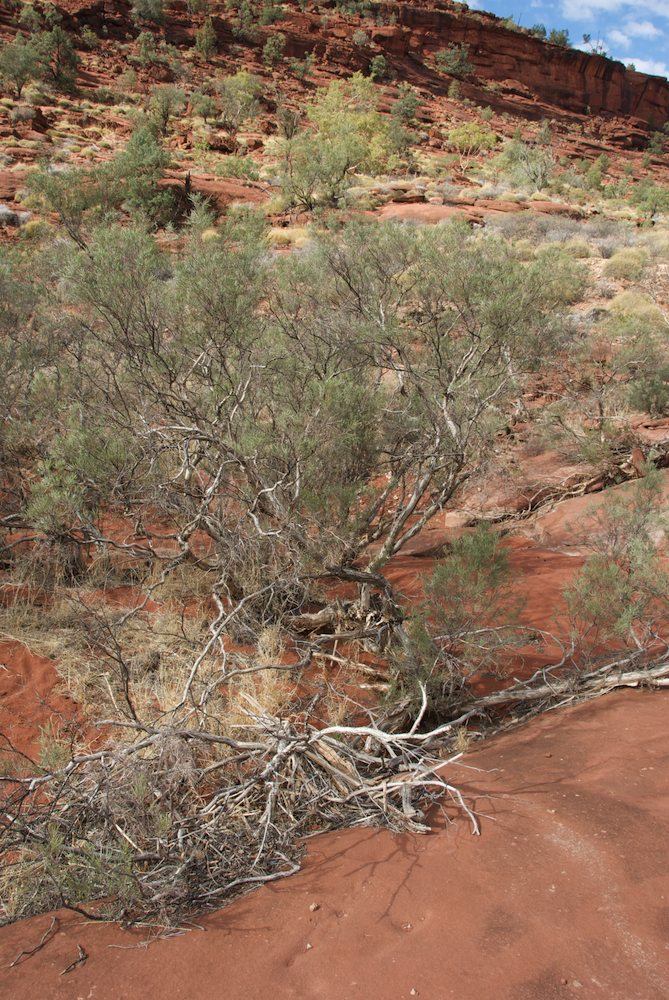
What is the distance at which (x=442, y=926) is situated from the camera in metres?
2.09

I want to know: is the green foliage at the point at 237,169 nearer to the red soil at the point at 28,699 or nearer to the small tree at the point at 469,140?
the small tree at the point at 469,140

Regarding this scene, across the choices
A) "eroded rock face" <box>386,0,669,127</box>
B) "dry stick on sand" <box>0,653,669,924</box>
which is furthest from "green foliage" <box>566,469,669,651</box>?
"eroded rock face" <box>386,0,669,127</box>

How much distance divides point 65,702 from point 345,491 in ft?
8.38

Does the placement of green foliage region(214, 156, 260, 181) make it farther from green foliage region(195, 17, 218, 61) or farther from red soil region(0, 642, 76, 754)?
red soil region(0, 642, 76, 754)

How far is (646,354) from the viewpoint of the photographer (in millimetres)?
11250

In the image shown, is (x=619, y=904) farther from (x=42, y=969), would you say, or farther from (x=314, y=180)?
(x=314, y=180)

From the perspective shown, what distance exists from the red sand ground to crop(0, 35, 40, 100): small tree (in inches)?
1384

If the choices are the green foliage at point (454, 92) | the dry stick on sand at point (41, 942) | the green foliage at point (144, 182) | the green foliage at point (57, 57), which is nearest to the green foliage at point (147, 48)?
the green foliage at point (57, 57)

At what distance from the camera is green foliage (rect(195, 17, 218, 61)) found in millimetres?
38938

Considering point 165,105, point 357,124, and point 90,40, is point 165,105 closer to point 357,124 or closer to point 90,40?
point 357,124

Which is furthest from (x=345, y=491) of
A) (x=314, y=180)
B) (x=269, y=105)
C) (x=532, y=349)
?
(x=269, y=105)

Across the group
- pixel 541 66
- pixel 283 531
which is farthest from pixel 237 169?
pixel 541 66

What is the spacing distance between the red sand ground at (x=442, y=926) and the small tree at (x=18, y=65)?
35.2 meters

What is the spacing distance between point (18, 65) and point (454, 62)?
1271 inches
